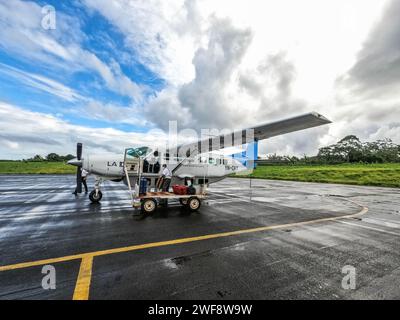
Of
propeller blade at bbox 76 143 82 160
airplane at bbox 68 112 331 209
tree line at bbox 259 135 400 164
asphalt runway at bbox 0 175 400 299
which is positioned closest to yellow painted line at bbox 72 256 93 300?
asphalt runway at bbox 0 175 400 299

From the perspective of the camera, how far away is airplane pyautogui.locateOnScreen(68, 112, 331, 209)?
814cm

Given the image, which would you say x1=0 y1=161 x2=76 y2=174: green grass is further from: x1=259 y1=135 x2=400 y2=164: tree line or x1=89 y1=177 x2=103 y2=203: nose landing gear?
x1=259 y1=135 x2=400 y2=164: tree line

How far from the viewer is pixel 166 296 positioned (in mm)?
2609

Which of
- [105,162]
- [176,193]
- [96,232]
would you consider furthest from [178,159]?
[96,232]

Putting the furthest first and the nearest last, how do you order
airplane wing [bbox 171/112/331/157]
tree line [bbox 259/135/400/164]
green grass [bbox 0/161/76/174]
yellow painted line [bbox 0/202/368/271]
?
tree line [bbox 259/135/400/164], green grass [bbox 0/161/76/174], airplane wing [bbox 171/112/331/157], yellow painted line [bbox 0/202/368/271]

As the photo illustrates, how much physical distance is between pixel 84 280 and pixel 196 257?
6.15 ft

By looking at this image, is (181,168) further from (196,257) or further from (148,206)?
(196,257)

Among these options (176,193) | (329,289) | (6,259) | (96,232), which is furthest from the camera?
(176,193)

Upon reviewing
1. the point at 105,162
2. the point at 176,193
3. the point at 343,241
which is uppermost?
the point at 105,162

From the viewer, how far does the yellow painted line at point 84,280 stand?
2597 mm

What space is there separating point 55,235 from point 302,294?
18.3 feet

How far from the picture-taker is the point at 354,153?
80.4 metres

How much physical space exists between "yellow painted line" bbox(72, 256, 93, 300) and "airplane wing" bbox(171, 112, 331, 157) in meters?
7.00
